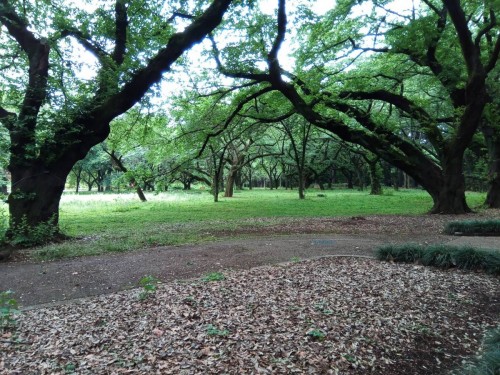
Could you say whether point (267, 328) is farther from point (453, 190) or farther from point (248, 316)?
point (453, 190)

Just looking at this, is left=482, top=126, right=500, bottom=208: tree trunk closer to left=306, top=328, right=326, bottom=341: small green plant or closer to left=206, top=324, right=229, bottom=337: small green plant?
left=306, top=328, right=326, bottom=341: small green plant

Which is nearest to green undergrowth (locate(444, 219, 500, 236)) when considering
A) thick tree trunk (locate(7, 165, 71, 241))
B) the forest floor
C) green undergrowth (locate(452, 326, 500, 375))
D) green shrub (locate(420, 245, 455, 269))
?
green shrub (locate(420, 245, 455, 269))

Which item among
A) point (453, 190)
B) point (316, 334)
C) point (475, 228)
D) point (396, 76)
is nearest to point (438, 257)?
→ point (316, 334)

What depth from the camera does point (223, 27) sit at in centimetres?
1345

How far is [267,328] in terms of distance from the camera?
4012 millimetres

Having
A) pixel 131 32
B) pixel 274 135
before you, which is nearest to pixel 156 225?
pixel 131 32

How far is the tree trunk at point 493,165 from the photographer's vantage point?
16.0 meters

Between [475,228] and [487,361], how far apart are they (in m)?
7.42

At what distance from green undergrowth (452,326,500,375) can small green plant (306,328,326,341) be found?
4.03 ft

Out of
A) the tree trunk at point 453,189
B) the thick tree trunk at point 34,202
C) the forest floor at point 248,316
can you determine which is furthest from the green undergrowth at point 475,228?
the thick tree trunk at point 34,202

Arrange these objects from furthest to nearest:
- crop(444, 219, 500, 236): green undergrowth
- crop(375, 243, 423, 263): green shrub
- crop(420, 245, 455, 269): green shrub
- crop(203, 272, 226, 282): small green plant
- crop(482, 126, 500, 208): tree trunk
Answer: crop(482, 126, 500, 208): tree trunk
crop(444, 219, 500, 236): green undergrowth
crop(375, 243, 423, 263): green shrub
crop(420, 245, 455, 269): green shrub
crop(203, 272, 226, 282): small green plant

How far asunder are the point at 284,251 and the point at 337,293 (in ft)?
9.74

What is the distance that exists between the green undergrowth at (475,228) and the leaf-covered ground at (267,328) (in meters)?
4.45

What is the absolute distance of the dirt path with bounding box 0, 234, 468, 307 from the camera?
18.4 feet
